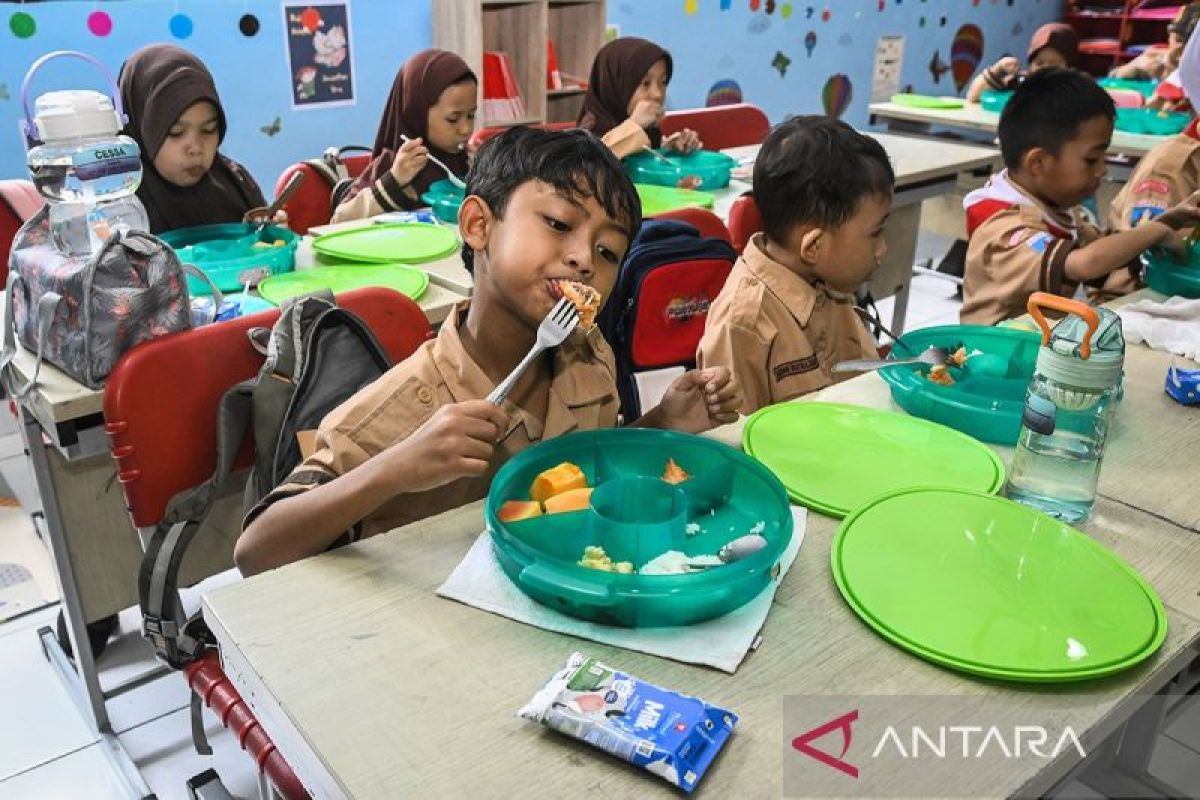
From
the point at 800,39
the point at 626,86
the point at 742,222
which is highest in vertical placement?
the point at 800,39

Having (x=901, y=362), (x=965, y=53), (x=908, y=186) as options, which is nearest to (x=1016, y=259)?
(x=901, y=362)

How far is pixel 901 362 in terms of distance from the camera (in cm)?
139

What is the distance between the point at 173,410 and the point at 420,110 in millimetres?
1933

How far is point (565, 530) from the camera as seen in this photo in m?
0.95

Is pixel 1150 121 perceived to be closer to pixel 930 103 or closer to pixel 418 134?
pixel 930 103

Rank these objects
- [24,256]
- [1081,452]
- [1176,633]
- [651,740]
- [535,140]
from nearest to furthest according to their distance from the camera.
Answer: [651,740] → [1176,633] → [1081,452] → [535,140] → [24,256]

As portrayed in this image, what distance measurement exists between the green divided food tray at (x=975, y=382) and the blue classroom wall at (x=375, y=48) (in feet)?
10.3

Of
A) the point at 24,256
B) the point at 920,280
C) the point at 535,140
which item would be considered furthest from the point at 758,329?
the point at 920,280

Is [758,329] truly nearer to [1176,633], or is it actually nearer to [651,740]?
Result: [1176,633]

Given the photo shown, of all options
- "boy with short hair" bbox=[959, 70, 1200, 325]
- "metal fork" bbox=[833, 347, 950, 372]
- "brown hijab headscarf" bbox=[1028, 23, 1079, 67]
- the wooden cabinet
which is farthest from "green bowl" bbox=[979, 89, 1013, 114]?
"metal fork" bbox=[833, 347, 950, 372]

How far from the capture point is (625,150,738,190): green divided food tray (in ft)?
9.75

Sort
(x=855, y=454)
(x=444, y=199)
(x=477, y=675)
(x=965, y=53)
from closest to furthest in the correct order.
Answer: (x=477, y=675)
(x=855, y=454)
(x=444, y=199)
(x=965, y=53)

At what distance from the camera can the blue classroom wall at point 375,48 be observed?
3.36m

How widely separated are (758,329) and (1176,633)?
2.91 feet
